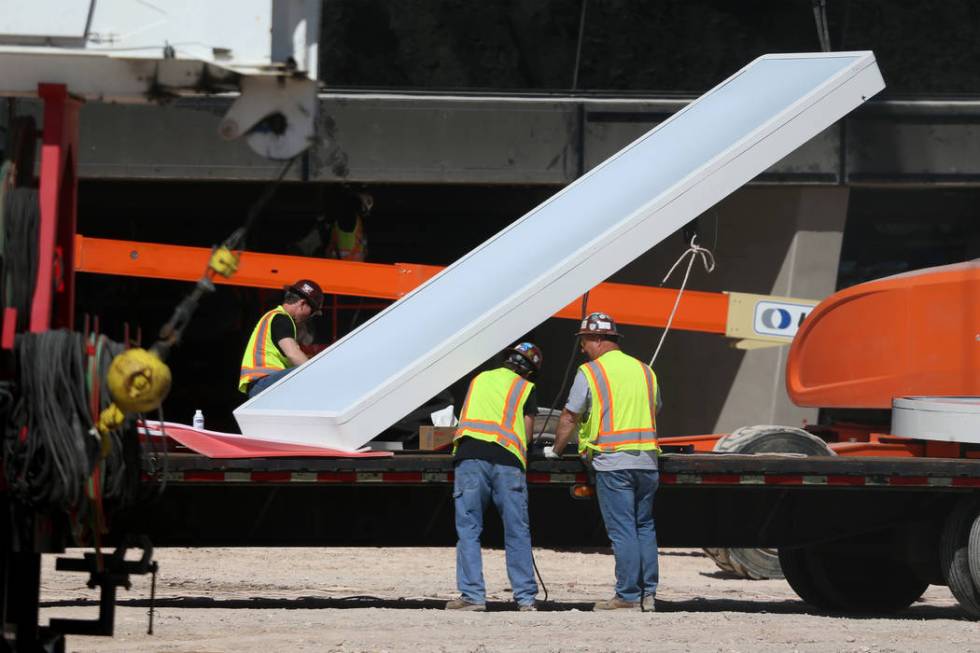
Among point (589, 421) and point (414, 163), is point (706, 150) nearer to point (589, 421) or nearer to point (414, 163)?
point (589, 421)

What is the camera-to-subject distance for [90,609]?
10.9 meters

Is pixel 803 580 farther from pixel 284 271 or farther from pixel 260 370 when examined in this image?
pixel 284 271

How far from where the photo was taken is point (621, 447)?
35.3 ft

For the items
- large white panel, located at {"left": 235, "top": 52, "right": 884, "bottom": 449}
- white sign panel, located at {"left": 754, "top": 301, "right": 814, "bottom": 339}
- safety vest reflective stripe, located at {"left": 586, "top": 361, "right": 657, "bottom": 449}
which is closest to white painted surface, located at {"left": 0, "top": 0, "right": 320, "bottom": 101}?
large white panel, located at {"left": 235, "top": 52, "right": 884, "bottom": 449}

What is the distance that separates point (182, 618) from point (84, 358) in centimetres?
465

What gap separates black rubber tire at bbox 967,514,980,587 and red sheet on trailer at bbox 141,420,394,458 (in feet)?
13.2

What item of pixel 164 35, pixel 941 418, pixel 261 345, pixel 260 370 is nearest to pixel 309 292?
pixel 261 345

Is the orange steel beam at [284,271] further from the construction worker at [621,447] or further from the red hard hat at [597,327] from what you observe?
the construction worker at [621,447]

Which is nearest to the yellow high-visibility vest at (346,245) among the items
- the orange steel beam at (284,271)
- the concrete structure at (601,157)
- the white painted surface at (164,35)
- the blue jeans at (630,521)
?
the concrete structure at (601,157)

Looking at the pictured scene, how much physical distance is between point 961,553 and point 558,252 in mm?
3470

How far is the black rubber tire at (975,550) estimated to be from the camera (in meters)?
11.0

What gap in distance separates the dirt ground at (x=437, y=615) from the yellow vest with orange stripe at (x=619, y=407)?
1.13 meters

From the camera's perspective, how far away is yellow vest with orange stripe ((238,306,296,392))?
1166 centimetres

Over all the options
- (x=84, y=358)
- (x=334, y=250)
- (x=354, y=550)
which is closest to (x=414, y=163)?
(x=334, y=250)
